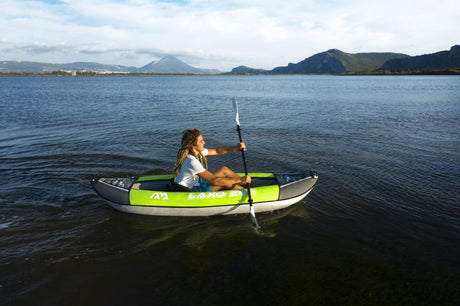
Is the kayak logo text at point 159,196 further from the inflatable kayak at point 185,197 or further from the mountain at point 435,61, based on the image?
the mountain at point 435,61

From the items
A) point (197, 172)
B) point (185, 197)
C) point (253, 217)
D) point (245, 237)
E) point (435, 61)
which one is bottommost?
point (245, 237)

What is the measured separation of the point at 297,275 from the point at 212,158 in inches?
272

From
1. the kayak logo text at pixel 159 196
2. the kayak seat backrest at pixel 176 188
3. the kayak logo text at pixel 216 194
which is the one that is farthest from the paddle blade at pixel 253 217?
the kayak logo text at pixel 159 196

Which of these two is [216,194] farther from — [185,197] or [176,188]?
[176,188]

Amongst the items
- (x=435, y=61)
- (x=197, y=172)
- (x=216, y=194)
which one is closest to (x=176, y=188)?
(x=197, y=172)

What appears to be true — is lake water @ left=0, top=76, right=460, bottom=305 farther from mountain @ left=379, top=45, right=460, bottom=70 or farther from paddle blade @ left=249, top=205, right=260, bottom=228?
mountain @ left=379, top=45, right=460, bottom=70

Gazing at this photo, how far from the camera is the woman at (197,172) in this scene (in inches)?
263

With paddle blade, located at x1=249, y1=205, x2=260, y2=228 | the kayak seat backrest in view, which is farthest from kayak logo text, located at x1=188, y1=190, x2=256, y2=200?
paddle blade, located at x1=249, y1=205, x2=260, y2=228

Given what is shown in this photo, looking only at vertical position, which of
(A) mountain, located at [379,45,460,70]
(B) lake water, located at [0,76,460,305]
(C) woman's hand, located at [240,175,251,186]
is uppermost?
(A) mountain, located at [379,45,460,70]

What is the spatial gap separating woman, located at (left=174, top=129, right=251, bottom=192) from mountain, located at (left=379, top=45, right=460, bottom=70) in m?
152

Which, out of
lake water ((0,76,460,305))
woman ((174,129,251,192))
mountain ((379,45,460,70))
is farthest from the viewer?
mountain ((379,45,460,70))

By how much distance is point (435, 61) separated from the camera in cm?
13600

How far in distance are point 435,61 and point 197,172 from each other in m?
167

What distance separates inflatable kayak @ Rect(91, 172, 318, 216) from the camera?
689cm
